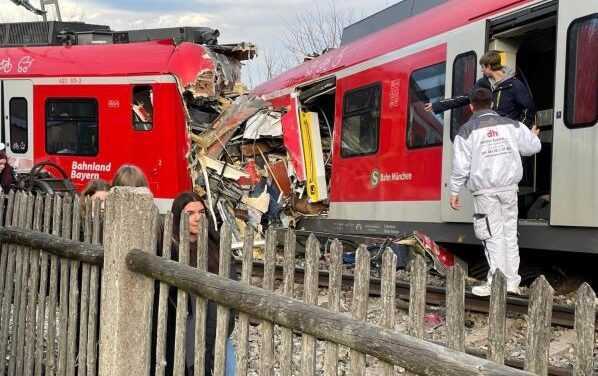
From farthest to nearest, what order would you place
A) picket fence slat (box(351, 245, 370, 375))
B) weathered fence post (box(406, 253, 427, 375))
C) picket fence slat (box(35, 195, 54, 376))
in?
picket fence slat (box(35, 195, 54, 376))
picket fence slat (box(351, 245, 370, 375))
weathered fence post (box(406, 253, 427, 375))

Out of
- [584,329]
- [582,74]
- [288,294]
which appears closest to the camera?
[584,329]

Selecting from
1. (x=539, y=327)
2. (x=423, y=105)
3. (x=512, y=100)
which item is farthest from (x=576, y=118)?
(x=539, y=327)

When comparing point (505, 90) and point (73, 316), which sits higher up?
point (505, 90)

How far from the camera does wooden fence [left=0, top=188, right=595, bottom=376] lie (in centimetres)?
177

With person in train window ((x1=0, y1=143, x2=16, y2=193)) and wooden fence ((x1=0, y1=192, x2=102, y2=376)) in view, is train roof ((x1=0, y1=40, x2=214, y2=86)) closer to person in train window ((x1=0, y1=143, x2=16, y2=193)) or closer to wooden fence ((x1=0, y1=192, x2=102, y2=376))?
person in train window ((x1=0, y1=143, x2=16, y2=193))

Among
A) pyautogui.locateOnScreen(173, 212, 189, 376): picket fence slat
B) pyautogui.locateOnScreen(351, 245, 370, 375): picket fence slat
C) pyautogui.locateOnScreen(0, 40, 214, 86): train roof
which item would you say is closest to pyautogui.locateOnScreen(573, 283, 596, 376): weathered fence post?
pyautogui.locateOnScreen(351, 245, 370, 375): picket fence slat

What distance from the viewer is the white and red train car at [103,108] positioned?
11.2 meters

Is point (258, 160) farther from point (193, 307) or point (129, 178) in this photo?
point (193, 307)

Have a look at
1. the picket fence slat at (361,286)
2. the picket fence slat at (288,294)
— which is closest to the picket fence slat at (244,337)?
the picket fence slat at (288,294)

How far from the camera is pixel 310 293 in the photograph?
7.57 feet

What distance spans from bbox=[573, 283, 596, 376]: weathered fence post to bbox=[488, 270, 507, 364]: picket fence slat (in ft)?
0.69

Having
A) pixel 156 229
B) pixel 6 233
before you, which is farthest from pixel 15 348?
pixel 156 229

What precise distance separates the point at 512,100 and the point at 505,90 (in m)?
0.11

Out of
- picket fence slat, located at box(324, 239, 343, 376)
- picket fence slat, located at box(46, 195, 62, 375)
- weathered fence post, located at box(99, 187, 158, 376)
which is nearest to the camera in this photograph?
picket fence slat, located at box(324, 239, 343, 376)
